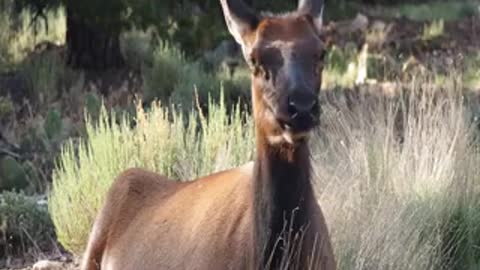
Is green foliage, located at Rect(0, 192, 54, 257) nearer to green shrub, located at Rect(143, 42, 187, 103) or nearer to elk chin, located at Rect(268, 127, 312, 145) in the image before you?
elk chin, located at Rect(268, 127, 312, 145)

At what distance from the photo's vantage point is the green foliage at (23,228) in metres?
10.4

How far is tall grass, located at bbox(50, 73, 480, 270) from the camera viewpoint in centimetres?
795

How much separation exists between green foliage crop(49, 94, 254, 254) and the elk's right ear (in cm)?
327

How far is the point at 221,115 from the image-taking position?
10102 mm

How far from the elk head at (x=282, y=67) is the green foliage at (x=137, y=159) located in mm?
3351

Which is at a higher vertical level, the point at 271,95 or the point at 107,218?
the point at 271,95

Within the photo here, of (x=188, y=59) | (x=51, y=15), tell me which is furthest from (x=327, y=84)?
(x=51, y=15)

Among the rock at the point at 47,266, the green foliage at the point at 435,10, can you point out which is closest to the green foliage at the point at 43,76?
the rock at the point at 47,266

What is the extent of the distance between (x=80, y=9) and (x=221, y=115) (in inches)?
277

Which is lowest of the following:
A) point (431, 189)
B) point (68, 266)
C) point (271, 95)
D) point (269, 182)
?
point (68, 266)

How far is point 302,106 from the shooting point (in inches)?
212

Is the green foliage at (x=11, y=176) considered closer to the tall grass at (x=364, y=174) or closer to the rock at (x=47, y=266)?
the tall grass at (x=364, y=174)

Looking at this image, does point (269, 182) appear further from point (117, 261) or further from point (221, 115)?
point (221, 115)

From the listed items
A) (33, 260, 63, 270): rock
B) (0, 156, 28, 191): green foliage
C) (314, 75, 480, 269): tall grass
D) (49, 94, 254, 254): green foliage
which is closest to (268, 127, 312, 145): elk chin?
(314, 75, 480, 269): tall grass
